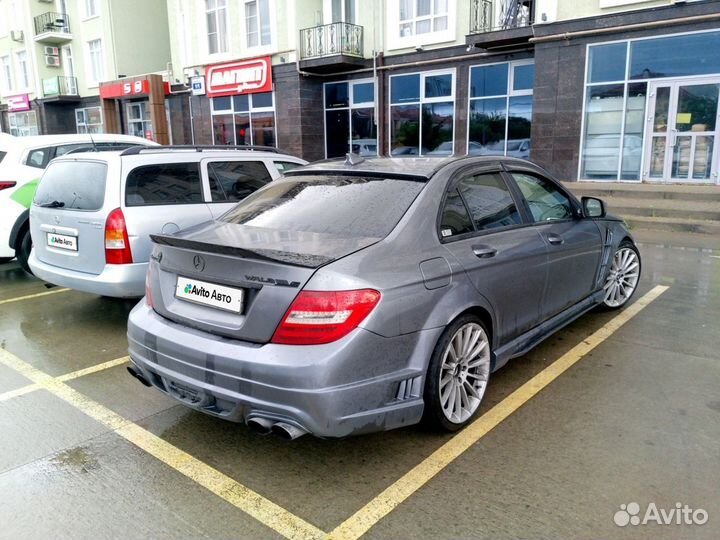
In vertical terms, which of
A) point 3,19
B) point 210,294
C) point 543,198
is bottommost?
point 210,294

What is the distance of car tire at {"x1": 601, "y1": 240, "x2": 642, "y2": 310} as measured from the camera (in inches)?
217

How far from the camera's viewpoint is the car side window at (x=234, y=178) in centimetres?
582

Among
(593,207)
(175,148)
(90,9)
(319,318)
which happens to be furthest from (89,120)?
(319,318)

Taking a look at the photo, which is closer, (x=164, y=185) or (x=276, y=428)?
(x=276, y=428)

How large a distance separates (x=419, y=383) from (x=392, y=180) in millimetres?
1301

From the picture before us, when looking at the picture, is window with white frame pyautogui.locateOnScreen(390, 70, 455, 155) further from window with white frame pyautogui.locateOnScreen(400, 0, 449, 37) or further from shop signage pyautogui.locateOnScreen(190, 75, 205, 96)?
shop signage pyautogui.locateOnScreen(190, 75, 205, 96)

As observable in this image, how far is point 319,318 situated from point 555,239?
2.30 metres

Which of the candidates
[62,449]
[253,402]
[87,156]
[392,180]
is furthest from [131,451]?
[87,156]

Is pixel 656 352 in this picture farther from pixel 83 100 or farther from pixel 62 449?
pixel 83 100

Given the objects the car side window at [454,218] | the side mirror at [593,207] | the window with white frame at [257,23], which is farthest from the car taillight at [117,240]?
the window with white frame at [257,23]

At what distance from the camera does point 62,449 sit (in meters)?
3.32

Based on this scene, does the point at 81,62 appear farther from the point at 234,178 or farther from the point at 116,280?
the point at 116,280

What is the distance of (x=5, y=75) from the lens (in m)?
36.1

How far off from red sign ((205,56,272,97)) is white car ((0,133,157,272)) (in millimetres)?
13226
